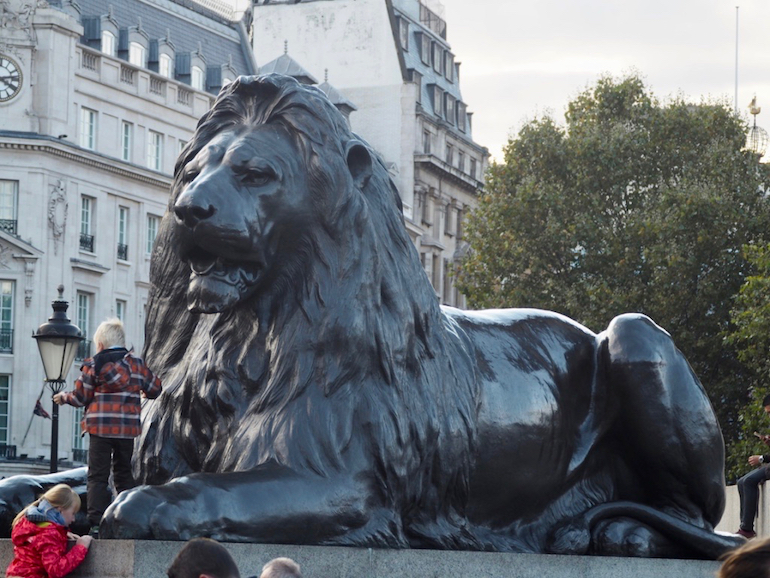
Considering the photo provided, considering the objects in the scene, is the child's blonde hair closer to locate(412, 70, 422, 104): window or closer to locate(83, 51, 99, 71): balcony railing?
locate(83, 51, 99, 71): balcony railing

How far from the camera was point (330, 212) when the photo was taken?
23.1 ft

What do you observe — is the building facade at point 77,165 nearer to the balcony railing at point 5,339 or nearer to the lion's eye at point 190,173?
the balcony railing at point 5,339

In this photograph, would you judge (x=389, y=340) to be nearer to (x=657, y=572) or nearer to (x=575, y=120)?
(x=657, y=572)

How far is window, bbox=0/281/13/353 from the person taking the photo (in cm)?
5731

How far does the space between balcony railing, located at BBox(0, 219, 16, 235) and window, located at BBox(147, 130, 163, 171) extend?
6.69m

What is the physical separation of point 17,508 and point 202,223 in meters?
1.73

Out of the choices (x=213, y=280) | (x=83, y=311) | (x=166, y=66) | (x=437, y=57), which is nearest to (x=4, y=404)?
(x=83, y=311)

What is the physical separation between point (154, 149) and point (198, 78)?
5137 millimetres

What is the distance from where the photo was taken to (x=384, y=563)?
689cm

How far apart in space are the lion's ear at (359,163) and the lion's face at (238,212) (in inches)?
11.0

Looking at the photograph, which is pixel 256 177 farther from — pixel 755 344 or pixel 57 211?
pixel 57 211

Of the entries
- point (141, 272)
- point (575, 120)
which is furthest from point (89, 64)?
point (575, 120)

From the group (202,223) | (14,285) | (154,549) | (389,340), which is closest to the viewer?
(154,549)

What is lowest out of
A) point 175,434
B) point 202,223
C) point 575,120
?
point 175,434
